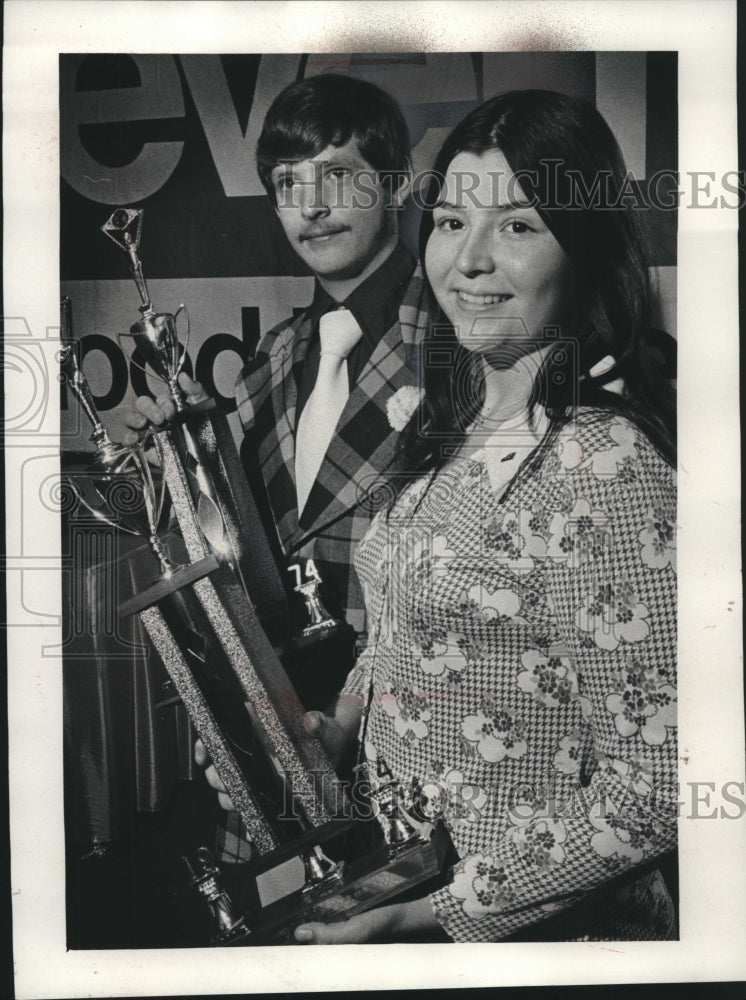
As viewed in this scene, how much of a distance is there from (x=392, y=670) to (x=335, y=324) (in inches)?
19.5

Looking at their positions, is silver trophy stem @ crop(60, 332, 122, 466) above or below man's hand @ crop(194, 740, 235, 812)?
above

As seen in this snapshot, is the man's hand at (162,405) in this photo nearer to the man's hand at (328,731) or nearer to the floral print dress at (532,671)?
the floral print dress at (532,671)

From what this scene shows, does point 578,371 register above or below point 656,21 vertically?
below

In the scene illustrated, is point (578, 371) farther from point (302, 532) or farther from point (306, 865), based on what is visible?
point (306, 865)

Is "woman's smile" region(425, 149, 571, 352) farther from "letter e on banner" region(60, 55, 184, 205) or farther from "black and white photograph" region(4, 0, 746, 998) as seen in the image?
"letter e on banner" region(60, 55, 184, 205)

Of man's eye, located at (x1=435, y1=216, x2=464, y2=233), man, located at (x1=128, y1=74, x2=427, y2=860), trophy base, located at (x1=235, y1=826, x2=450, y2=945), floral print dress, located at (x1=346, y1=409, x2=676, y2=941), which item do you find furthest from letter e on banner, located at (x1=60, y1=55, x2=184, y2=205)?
trophy base, located at (x1=235, y1=826, x2=450, y2=945)

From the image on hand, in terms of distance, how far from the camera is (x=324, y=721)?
1.19 metres

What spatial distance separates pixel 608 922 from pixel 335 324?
0.93m

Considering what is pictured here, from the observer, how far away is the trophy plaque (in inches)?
46.8

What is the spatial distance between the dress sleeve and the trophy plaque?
0.13 metres

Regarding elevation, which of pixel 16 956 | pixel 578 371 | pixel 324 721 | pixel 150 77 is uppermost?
pixel 150 77

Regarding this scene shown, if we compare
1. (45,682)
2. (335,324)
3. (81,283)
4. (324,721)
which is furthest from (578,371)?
(45,682)

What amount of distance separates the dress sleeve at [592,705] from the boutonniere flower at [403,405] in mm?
201

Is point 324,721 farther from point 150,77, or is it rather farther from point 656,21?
point 656,21
